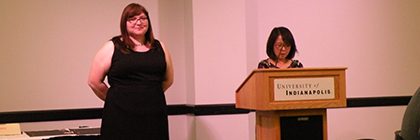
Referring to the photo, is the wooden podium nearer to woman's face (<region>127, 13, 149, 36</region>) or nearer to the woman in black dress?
the woman in black dress

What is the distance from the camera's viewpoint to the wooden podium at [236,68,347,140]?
2.40 meters

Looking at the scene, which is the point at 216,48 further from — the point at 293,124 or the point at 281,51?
the point at 293,124

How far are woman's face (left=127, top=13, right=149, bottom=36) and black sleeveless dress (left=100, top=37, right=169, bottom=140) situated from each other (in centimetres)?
9

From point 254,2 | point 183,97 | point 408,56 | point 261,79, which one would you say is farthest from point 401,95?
point 261,79

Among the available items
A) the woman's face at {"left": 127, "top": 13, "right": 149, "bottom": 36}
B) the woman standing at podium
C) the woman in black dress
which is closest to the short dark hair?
the woman standing at podium

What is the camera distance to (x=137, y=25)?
2865mm

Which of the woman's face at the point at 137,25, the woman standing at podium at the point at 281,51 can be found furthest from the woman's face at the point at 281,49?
the woman's face at the point at 137,25

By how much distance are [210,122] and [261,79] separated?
5.87 feet

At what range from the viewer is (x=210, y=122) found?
162 inches

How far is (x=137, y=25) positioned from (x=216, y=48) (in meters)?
1.33

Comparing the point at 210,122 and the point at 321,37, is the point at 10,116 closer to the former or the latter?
the point at 210,122

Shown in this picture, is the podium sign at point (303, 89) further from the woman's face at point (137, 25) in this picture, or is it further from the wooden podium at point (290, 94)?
the woman's face at point (137, 25)

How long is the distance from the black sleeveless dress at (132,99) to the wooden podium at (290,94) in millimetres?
573

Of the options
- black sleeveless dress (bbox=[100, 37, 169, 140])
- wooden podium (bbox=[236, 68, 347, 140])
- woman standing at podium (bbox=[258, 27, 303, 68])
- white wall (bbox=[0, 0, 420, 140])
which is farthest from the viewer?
white wall (bbox=[0, 0, 420, 140])
